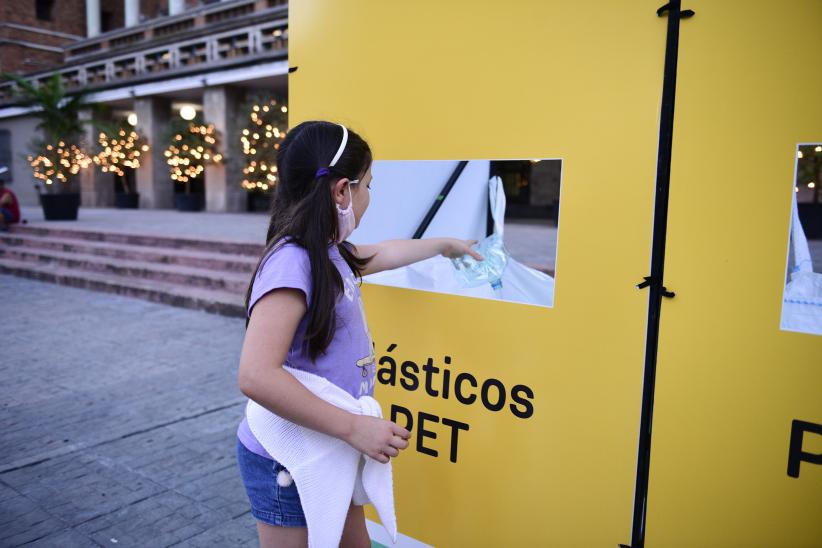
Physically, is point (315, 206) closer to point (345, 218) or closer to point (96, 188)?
point (345, 218)

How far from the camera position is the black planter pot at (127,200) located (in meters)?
21.6

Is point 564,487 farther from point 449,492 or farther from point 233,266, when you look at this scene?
point 233,266

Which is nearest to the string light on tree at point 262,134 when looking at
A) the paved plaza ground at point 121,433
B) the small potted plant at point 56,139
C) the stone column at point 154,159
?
the small potted plant at point 56,139

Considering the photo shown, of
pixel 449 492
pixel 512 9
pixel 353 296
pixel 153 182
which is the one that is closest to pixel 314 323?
pixel 353 296

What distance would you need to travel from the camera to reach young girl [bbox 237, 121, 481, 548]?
1.15m

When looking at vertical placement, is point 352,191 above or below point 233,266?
above

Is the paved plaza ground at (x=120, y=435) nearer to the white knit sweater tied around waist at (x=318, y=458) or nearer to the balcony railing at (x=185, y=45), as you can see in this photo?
the white knit sweater tied around waist at (x=318, y=458)

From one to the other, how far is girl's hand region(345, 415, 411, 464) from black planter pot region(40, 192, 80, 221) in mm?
15581

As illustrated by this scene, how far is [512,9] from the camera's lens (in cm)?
160

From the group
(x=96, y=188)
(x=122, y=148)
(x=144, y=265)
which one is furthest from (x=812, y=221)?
(x=96, y=188)

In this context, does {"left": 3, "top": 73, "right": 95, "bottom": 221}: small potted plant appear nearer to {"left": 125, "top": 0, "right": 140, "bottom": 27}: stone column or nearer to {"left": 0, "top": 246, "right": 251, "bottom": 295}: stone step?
{"left": 0, "top": 246, "right": 251, "bottom": 295}: stone step

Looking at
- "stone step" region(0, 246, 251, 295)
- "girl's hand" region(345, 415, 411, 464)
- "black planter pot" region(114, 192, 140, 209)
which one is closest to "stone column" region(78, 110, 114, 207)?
"black planter pot" region(114, 192, 140, 209)

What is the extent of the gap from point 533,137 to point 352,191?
23.1 inches

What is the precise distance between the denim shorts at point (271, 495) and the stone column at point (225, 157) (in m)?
16.9
